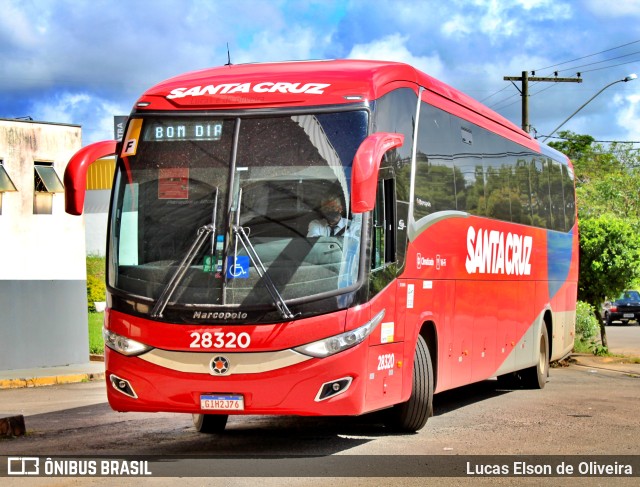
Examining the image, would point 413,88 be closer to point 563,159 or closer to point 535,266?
point 535,266

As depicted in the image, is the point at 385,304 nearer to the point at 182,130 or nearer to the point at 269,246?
the point at 269,246

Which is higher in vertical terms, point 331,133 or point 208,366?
point 331,133

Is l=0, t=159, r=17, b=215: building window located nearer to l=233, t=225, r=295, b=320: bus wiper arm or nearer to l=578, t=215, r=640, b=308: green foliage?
l=578, t=215, r=640, b=308: green foliage

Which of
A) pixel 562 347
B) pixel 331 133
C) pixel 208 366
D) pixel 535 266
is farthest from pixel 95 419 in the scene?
pixel 562 347

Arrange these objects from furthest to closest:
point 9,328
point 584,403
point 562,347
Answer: point 9,328, point 562,347, point 584,403

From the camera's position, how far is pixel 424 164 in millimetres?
12469

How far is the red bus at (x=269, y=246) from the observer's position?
9875 millimetres

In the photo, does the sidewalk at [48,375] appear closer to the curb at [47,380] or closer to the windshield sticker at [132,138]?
the curb at [47,380]

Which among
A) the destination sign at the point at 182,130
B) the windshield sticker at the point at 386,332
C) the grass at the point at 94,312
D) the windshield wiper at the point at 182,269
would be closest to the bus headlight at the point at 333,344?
the windshield sticker at the point at 386,332

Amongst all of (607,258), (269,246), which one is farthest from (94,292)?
(269,246)

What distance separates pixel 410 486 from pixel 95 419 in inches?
260

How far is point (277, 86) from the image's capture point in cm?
1075

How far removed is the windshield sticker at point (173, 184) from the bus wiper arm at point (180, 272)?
455 mm

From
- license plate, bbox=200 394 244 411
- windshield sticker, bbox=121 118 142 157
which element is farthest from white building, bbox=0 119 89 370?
license plate, bbox=200 394 244 411
